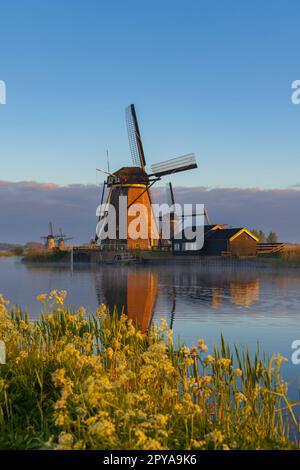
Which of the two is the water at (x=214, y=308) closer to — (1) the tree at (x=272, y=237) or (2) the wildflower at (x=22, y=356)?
(2) the wildflower at (x=22, y=356)

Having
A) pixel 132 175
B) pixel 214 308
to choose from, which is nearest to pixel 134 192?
pixel 132 175

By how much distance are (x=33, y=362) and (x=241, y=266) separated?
Result: 153ft

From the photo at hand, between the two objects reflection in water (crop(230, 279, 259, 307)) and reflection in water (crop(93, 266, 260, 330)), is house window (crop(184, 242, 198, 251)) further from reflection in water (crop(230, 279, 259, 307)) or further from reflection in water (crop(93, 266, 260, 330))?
reflection in water (crop(93, 266, 260, 330))

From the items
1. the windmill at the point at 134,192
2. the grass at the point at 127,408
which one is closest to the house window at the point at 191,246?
the windmill at the point at 134,192

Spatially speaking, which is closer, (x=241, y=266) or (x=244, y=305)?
(x=244, y=305)

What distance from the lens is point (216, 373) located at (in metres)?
6.36

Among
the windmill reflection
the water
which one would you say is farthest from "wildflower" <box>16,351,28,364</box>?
the windmill reflection

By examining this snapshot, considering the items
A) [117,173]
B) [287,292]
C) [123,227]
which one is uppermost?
[117,173]

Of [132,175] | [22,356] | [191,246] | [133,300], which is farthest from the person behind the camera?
[191,246]

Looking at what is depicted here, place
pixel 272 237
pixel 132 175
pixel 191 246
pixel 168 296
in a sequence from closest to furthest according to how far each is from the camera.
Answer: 1. pixel 168 296
2. pixel 132 175
3. pixel 191 246
4. pixel 272 237

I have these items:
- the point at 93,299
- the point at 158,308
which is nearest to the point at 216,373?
the point at 158,308

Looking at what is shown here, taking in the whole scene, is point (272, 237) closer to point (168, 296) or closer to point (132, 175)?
point (132, 175)

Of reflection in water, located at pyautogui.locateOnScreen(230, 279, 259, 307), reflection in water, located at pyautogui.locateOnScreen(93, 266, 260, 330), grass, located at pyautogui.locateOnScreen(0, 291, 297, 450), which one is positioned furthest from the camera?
reflection in water, located at pyautogui.locateOnScreen(230, 279, 259, 307)

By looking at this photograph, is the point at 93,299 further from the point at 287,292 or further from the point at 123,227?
the point at 123,227
